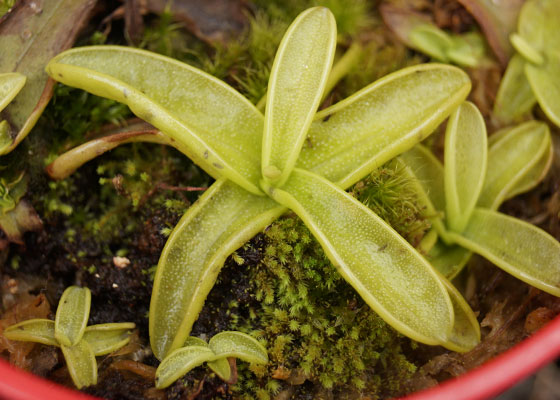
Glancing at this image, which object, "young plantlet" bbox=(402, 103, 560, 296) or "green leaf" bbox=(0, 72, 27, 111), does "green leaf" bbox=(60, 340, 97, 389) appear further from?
"young plantlet" bbox=(402, 103, 560, 296)

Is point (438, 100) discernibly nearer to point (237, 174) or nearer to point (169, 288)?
point (237, 174)

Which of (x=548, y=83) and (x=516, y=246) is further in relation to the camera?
(x=548, y=83)

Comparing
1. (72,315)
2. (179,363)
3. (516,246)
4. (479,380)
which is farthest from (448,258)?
(72,315)

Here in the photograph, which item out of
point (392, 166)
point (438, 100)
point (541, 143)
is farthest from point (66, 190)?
point (541, 143)

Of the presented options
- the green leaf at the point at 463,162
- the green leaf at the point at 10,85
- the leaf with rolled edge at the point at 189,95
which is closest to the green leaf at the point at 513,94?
the green leaf at the point at 463,162

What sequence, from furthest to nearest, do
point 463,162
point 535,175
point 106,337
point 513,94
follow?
point 513,94 < point 535,175 < point 463,162 < point 106,337

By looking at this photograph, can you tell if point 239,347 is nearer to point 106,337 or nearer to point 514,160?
point 106,337

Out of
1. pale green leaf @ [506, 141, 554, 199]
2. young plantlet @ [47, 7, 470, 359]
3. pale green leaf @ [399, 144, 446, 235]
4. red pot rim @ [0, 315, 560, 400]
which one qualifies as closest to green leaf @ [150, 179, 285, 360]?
young plantlet @ [47, 7, 470, 359]
